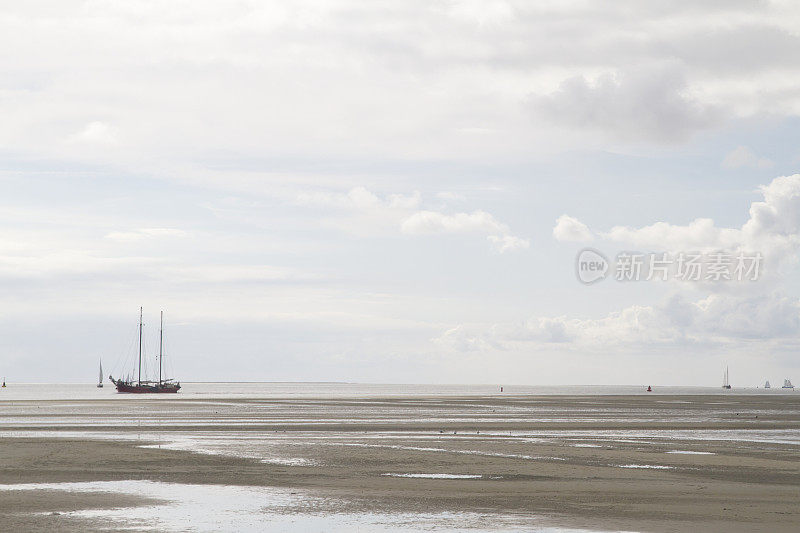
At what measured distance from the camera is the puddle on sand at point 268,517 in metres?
21.1

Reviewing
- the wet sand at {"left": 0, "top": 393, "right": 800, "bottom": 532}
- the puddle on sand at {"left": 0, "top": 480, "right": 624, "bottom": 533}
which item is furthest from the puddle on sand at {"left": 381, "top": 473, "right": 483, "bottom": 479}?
the puddle on sand at {"left": 0, "top": 480, "right": 624, "bottom": 533}

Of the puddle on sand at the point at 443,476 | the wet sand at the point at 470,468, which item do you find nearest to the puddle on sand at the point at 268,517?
the wet sand at the point at 470,468

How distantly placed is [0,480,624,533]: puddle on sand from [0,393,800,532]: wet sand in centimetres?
75

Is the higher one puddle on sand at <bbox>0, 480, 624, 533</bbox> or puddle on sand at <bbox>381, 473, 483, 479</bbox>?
puddle on sand at <bbox>0, 480, 624, 533</bbox>

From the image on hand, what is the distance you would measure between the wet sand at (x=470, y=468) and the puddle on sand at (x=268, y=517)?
29.6 inches

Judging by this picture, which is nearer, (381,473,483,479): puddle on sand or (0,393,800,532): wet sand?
(0,393,800,532): wet sand

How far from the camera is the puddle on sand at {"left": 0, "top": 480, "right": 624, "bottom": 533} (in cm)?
2108

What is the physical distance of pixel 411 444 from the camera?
45438 millimetres

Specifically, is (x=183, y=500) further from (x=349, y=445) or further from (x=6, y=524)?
(x=349, y=445)

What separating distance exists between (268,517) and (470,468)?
12637 mm

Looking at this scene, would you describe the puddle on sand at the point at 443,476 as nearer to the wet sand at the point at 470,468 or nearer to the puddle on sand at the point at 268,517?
the wet sand at the point at 470,468

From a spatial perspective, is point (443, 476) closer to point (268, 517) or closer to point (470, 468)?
point (470, 468)

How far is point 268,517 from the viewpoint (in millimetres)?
22578

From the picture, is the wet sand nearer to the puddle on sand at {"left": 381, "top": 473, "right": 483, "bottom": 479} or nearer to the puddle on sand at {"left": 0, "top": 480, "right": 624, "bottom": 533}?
the puddle on sand at {"left": 381, "top": 473, "right": 483, "bottom": 479}
